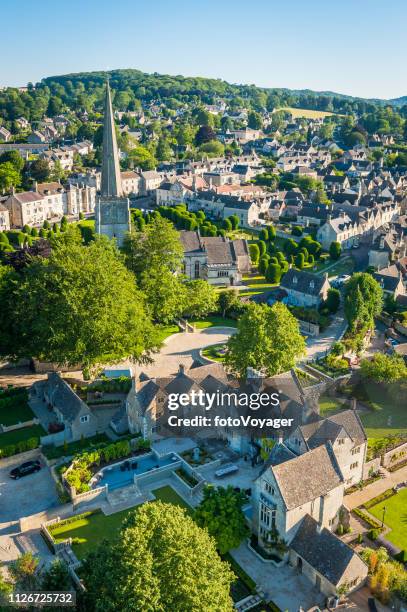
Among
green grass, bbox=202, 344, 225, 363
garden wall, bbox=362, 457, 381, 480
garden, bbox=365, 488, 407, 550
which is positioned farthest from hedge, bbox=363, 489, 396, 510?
green grass, bbox=202, 344, 225, 363

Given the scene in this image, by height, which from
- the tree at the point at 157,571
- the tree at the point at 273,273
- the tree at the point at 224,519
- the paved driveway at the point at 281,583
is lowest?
the paved driveway at the point at 281,583

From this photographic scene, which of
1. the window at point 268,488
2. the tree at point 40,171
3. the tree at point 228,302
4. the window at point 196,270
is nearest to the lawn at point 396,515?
the window at point 268,488

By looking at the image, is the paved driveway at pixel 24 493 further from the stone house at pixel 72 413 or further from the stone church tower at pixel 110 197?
the stone church tower at pixel 110 197

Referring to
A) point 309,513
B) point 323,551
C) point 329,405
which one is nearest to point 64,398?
point 309,513

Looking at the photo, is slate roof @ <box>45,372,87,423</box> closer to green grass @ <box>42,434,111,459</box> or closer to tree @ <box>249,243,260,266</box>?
green grass @ <box>42,434,111,459</box>

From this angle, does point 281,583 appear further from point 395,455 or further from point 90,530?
point 395,455

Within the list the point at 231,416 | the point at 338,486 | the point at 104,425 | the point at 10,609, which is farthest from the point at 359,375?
the point at 10,609
